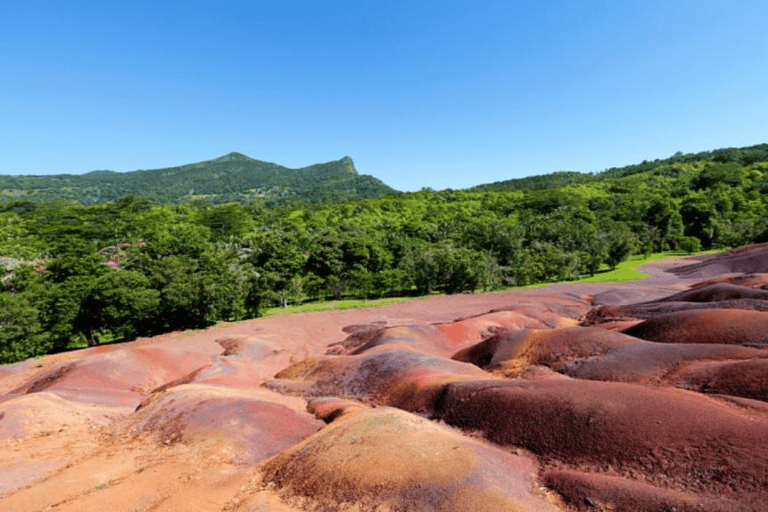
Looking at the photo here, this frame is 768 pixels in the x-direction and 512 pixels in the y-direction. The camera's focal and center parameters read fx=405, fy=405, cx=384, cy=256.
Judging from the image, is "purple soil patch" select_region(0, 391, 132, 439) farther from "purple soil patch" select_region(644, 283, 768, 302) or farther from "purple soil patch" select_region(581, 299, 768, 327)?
"purple soil patch" select_region(644, 283, 768, 302)

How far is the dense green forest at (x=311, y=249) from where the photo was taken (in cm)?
3338

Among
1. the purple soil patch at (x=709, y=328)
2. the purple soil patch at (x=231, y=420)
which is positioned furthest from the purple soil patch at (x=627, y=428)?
the purple soil patch at (x=709, y=328)

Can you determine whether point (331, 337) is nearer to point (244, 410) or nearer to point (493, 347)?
point (493, 347)

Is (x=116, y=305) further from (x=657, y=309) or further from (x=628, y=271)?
(x=628, y=271)

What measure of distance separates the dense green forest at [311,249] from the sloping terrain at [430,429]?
10.2 m

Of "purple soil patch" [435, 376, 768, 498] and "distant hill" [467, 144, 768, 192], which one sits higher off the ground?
"distant hill" [467, 144, 768, 192]

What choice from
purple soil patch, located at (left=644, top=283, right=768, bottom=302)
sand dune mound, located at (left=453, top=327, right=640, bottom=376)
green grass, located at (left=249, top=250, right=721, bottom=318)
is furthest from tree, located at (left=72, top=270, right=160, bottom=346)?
purple soil patch, located at (left=644, top=283, right=768, bottom=302)

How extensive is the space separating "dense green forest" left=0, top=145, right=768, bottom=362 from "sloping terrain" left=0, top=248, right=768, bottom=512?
10196 mm

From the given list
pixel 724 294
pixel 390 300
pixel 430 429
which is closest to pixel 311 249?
pixel 390 300

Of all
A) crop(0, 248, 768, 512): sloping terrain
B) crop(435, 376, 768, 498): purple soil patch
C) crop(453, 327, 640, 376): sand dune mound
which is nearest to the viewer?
crop(435, 376, 768, 498): purple soil patch

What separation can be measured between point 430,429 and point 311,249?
51.6 m

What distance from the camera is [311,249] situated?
201ft

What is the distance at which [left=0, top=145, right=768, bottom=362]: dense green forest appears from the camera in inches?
1314

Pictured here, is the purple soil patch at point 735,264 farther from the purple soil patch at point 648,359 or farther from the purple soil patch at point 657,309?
the purple soil patch at point 648,359
